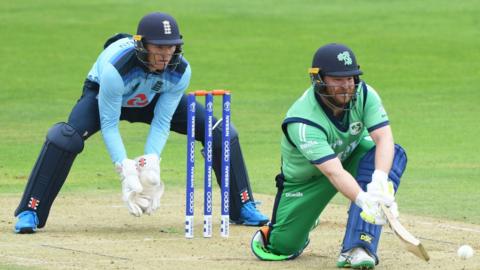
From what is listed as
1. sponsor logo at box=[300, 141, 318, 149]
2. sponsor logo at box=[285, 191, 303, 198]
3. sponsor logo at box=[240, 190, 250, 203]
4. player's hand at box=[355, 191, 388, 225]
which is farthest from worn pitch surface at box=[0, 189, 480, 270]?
sponsor logo at box=[300, 141, 318, 149]

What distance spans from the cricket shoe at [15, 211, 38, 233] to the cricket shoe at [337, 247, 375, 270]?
106 inches

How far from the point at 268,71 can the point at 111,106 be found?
14429 millimetres

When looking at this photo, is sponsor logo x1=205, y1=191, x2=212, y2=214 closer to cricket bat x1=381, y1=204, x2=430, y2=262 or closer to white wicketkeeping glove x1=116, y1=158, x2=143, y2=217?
white wicketkeeping glove x1=116, y1=158, x2=143, y2=217

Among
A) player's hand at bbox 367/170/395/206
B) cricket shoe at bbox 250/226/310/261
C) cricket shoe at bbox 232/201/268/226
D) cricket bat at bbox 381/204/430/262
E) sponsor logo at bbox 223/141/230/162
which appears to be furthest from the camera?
cricket shoe at bbox 232/201/268/226

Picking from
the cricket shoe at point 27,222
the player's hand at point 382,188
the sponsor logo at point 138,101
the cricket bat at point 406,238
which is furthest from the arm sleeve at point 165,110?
the cricket bat at point 406,238

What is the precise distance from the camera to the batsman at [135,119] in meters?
9.34

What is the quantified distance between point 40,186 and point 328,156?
111 inches

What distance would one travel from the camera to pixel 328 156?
7910 millimetres

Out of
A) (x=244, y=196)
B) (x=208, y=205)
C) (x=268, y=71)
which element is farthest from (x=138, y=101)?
(x=268, y=71)

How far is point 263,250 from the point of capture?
8.62 m

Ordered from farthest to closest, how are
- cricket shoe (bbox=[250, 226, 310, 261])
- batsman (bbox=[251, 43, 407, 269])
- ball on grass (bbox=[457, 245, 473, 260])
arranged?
cricket shoe (bbox=[250, 226, 310, 261]) → ball on grass (bbox=[457, 245, 473, 260]) → batsman (bbox=[251, 43, 407, 269])

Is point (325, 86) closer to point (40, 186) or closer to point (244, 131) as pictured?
point (40, 186)

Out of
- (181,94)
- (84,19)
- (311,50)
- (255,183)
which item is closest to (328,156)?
(181,94)

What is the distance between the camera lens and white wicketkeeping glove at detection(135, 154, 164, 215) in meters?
9.27
